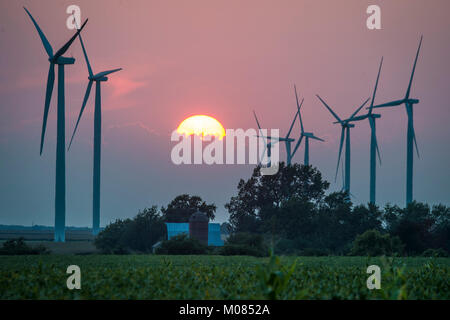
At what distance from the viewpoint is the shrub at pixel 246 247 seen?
69.4 m

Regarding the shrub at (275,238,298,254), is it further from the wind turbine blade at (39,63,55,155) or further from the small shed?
the wind turbine blade at (39,63,55,155)

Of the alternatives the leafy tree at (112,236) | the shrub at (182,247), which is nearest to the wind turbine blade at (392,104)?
the shrub at (182,247)

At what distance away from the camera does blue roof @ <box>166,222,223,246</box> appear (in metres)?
110

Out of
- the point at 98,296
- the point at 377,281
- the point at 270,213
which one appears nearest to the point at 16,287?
the point at 98,296

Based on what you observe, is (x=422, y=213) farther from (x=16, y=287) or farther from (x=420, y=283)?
(x=16, y=287)

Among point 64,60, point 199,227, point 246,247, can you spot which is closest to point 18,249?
point 246,247

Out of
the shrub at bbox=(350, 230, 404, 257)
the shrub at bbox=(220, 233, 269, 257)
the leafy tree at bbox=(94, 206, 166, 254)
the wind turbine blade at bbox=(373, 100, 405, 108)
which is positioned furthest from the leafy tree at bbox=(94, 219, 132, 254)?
the wind turbine blade at bbox=(373, 100, 405, 108)

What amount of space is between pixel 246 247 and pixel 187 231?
3716cm

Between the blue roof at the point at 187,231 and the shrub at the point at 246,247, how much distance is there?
20.1m
